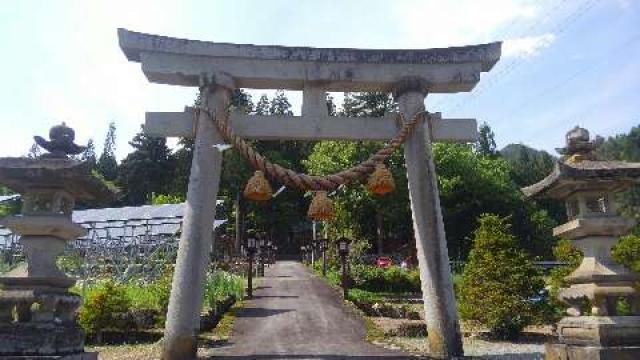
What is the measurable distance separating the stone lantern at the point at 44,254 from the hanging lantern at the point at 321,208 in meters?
3.61

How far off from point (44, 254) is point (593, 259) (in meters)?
7.88

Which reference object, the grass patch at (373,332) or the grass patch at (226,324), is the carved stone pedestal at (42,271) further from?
the grass patch at (373,332)

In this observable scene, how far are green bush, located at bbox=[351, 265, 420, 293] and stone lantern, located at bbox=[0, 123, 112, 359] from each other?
62.8 feet

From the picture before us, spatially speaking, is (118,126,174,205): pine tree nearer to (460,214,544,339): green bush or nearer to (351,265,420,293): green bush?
(351,265,420,293): green bush

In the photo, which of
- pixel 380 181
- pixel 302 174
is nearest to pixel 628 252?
pixel 380 181

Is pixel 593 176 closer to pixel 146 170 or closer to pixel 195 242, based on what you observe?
pixel 195 242

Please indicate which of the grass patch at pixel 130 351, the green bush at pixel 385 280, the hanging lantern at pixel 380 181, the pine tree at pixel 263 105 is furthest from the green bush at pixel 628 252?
the pine tree at pixel 263 105

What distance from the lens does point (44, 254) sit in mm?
7125

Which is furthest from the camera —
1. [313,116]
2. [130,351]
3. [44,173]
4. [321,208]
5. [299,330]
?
[299,330]

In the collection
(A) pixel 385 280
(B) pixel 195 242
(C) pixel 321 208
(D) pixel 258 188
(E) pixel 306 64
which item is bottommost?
(A) pixel 385 280

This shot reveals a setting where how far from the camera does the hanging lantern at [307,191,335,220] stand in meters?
9.34

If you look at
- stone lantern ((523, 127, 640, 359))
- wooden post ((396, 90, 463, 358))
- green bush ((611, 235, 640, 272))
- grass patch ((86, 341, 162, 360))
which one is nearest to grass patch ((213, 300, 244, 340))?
grass patch ((86, 341, 162, 360))

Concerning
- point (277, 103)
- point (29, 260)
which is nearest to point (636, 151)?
point (277, 103)

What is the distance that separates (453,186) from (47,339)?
34.9 m
